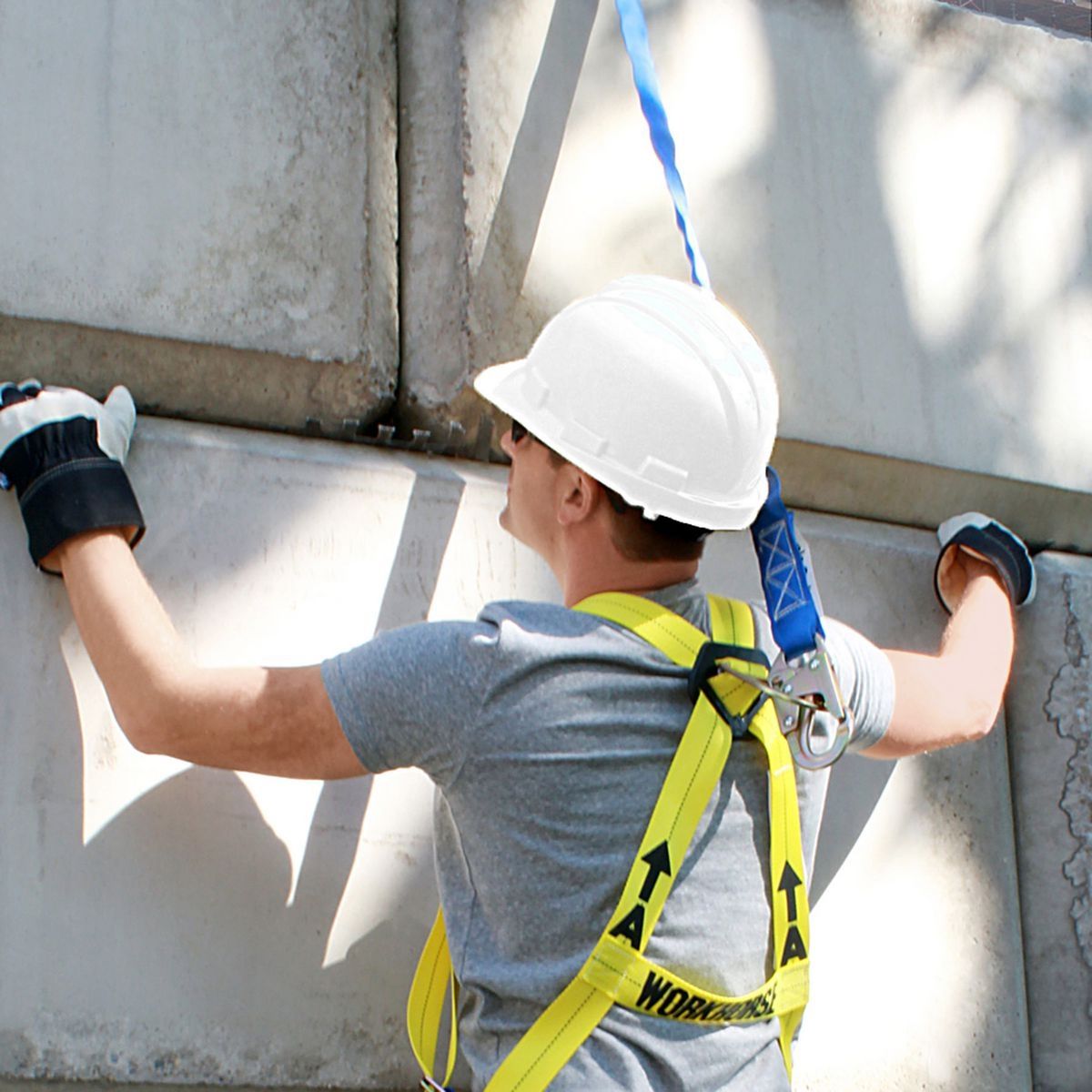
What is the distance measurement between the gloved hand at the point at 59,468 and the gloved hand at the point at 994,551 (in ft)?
4.19

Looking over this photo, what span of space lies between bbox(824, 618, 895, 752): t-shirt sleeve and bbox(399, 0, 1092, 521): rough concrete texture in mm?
522

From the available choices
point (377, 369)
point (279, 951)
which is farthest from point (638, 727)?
point (377, 369)

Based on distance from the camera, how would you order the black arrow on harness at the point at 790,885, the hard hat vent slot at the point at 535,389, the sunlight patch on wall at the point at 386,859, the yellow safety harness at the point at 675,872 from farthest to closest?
1. the sunlight patch on wall at the point at 386,859
2. the hard hat vent slot at the point at 535,389
3. the black arrow on harness at the point at 790,885
4. the yellow safety harness at the point at 675,872

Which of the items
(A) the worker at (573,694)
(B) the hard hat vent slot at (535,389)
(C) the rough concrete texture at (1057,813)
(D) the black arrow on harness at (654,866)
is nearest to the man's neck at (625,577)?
(A) the worker at (573,694)

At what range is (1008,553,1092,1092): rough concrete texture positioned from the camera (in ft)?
7.66

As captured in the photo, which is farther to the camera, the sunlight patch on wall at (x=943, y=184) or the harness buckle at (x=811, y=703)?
the sunlight patch on wall at (x=943, y=184)

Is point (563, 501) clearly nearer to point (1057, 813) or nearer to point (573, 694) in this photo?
point (573, 694)

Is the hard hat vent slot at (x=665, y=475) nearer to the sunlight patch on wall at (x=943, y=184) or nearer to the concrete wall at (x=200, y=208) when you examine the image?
the concrete wall at (x=200, y=208)

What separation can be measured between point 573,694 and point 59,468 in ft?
2.24

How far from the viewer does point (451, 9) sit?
7.43ft

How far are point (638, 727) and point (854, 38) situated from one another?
144 cm

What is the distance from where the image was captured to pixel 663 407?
172 centimetres

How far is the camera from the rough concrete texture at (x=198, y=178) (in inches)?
77.7

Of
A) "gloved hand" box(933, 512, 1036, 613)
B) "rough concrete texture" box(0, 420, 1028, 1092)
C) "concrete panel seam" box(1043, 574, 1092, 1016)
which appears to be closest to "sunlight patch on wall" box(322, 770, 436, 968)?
"rough concrete texture" box(0, 420, 1028, 1092)
